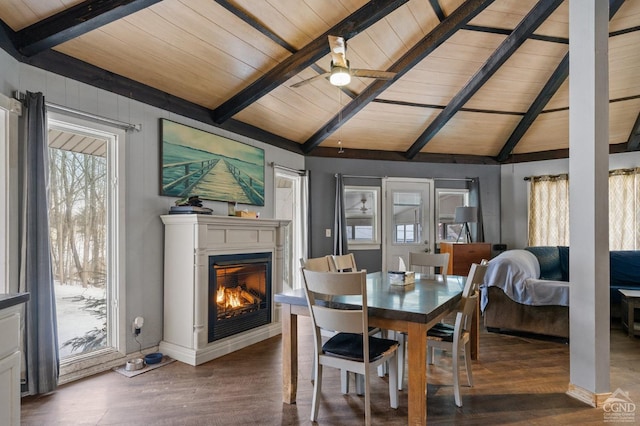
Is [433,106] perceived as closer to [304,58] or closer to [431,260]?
[304,58]

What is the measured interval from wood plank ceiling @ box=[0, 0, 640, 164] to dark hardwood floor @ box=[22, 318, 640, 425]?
248 cm

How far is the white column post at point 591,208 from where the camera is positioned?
239 cm

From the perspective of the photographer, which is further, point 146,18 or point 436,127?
point 436,127

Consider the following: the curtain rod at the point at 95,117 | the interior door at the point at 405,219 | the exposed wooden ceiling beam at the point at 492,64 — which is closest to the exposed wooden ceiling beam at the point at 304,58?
the curtain rod at the point at 95,117

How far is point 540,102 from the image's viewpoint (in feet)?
16.8

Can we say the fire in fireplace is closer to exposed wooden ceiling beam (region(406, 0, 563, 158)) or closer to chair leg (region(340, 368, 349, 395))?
chair leg (region(340, 368, 349, 395))

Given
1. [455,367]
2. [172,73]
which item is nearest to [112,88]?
[172,73]

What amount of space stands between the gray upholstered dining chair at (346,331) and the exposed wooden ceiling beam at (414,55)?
9.24ft

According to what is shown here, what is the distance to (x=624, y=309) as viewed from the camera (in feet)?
12.9

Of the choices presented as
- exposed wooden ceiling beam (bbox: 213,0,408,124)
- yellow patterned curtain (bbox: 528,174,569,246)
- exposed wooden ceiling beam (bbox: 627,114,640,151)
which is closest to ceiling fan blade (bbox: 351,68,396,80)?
exposed wooden ceiling beam (bbox: 213,0,408,124)

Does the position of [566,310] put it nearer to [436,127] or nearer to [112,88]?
[436,127]

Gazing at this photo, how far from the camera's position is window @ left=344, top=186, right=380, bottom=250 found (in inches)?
234

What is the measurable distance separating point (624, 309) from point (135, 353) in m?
5.20

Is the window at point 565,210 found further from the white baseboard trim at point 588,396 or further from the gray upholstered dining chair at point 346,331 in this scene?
the gray upholstered dining chair at point 346,331
